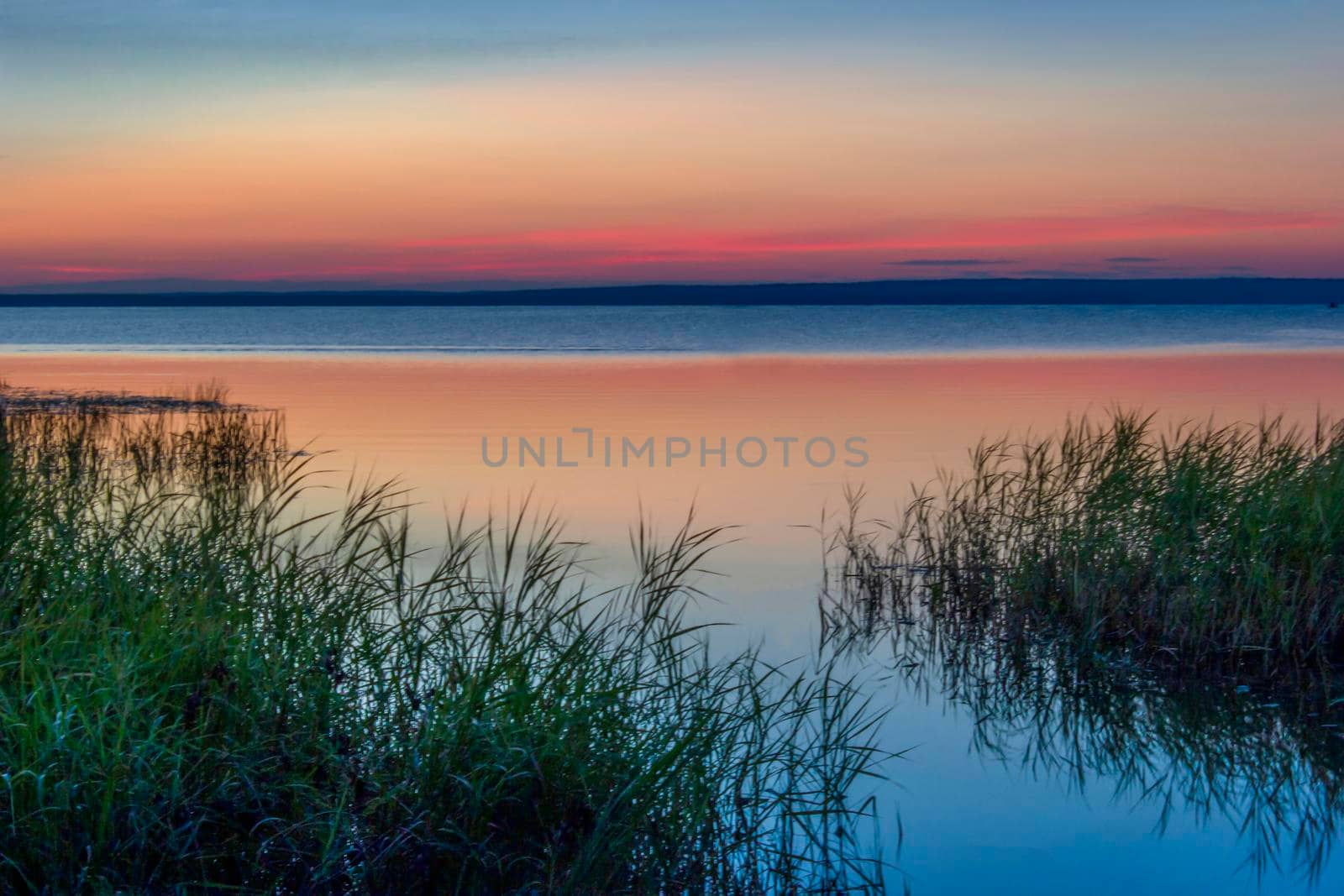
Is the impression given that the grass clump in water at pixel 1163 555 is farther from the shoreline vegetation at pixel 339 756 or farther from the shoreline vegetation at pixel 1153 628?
the shoreline vegetation at pixel 339 756

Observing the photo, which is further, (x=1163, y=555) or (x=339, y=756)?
(x=1163, y=555)

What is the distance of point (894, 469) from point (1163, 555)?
27.9 ft

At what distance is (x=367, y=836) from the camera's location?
3875mm

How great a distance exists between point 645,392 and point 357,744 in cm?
2349

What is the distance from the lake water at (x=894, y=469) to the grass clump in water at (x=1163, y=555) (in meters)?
0.65

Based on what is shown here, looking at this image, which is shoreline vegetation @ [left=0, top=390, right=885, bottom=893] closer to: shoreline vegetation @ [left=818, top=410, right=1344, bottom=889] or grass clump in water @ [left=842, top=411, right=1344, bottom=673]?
shoreline vegetation @ [left=818, top=410, right=1344, bottom=889]

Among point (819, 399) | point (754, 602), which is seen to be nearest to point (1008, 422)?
point (819, 399)

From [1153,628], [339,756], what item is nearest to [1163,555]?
[1153,628]

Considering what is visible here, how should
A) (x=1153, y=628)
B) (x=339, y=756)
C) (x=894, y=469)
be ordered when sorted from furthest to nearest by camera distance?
(x=894, y=469)
(x=1153, y=628)
(x=339, y=756)

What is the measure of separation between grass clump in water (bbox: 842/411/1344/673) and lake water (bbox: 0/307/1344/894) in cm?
65

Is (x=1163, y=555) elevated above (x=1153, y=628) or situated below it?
above

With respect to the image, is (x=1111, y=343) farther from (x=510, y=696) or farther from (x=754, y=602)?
(x=510, y=696)

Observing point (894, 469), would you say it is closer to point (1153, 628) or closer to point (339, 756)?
point (1153, 628)

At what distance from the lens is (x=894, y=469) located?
15906 millimetres
